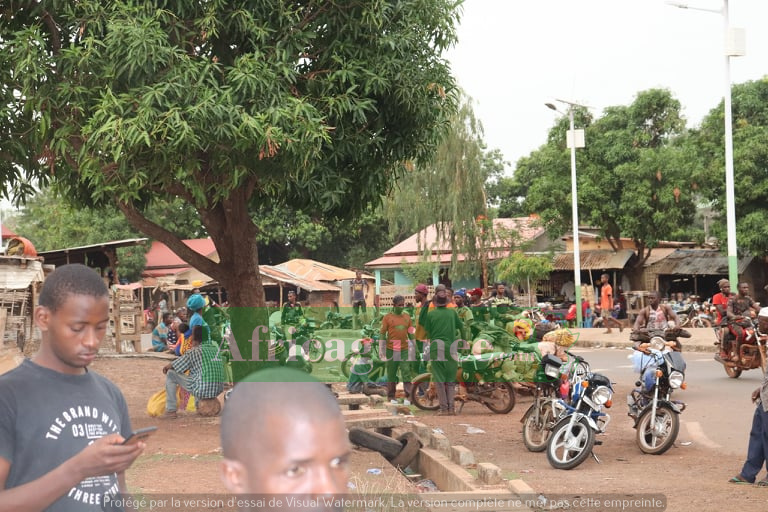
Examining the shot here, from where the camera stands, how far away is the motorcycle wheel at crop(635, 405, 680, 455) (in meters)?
8.62

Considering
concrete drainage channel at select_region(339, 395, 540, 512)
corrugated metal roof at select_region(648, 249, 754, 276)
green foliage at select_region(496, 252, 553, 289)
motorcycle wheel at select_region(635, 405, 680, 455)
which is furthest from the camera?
corrugated metal roof at select_region(648, 249, 754, 276)

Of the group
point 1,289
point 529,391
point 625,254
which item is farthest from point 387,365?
point 625,254

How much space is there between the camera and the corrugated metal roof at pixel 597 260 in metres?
33.1

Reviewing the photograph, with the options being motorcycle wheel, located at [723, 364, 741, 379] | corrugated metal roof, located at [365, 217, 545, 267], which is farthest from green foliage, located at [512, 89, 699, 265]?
motorcycle wheel, located at [723, 364, 741, 379]

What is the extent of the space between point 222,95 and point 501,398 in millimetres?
6352

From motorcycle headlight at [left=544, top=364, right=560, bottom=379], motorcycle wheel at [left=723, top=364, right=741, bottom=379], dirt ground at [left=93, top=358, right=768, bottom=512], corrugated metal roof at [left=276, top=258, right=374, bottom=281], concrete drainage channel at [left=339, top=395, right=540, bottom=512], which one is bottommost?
dirt ground at [left=93, top=358, right=768, bottom=512]

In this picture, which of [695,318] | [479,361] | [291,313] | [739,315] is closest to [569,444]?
[479,361]

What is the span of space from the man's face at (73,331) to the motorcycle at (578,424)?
6.53 metres

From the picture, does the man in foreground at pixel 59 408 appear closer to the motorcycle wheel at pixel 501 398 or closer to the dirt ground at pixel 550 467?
the dirt ground at pixel 550 467

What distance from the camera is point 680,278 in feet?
114

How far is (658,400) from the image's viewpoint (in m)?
8.70

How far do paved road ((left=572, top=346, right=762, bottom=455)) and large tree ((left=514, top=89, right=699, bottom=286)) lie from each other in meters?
12.1

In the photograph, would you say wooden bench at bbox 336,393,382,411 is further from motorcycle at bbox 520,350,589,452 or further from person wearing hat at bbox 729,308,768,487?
person wearing hat at bbox 729,308,768,487

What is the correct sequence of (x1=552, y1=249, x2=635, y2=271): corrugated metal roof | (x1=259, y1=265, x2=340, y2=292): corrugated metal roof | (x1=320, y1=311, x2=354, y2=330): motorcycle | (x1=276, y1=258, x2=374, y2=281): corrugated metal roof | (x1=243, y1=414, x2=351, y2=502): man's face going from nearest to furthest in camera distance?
(x1=243, y1=414, x2=351, y2=502): man's face
(x1=320, y1=311, x2=354, y2=330): motorcycle
(x1=259, y1=265, x2=340, y2=292): corrugated metal roof
(x1=552, y1=249, x2=635, y2=271): corrugated metal roof
(x1=276, y1=258, x2=374, y2=281): corrugated metal roof
